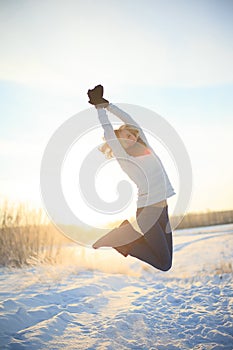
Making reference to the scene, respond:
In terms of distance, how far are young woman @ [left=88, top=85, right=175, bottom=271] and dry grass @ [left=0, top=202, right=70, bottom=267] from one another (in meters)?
3.36

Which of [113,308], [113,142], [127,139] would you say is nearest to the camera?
[113,142]

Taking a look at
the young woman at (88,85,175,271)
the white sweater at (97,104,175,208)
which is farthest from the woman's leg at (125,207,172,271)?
the white sweater at (97,104,175,208)

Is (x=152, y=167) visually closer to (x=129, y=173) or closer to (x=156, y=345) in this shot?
(x=129, y=173)

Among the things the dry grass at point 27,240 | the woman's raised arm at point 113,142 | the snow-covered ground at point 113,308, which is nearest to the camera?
the snow-covered ground at point 113,308

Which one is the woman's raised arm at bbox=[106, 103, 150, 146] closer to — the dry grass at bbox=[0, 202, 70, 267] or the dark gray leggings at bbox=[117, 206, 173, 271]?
the dark gray leggings at bbox=[117, 206, 173, 271]

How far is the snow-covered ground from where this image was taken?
120 inches

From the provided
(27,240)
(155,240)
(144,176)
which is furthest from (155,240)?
(27,240)

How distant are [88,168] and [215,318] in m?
2.41

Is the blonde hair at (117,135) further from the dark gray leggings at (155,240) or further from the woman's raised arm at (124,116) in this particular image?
the dark gray leggings at (155,240)

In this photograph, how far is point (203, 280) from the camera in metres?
5.60

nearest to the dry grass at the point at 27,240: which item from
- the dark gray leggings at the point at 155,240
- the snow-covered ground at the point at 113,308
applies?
the snow-covered ground at the point at 113,308

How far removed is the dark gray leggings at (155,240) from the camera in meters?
3.45

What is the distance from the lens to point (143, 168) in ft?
11.2

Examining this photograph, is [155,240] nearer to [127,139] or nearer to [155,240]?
[155,240]
